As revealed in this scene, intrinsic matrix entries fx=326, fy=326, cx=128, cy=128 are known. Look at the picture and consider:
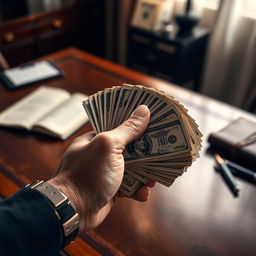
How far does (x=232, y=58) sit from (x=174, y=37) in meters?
0.49

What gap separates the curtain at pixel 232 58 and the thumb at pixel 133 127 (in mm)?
1733

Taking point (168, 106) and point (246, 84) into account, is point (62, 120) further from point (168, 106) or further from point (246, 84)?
point (246, 84)

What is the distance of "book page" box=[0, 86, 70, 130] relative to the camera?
1237mm

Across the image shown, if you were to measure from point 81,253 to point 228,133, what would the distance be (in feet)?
2.10

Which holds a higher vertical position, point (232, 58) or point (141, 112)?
point (141, 112)

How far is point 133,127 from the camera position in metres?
0.84

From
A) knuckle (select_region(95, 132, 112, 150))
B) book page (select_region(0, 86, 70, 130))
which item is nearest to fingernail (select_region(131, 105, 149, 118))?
knuckle (select_region(95, 132, 112, 150))

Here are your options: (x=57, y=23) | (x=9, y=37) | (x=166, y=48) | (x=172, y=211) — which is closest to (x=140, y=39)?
(x=166, y=48)

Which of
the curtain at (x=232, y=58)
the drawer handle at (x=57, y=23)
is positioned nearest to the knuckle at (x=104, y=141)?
the curtain at (x=232, y=58)

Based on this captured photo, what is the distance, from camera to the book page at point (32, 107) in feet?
4.06

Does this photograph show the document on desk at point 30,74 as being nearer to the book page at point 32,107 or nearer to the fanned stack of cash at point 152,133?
the book page at point 32,107

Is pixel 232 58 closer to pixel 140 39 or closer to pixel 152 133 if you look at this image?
pixel 140 39

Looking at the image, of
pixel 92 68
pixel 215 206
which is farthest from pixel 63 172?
pixel 92 68

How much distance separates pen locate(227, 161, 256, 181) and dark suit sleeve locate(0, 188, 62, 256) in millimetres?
590
